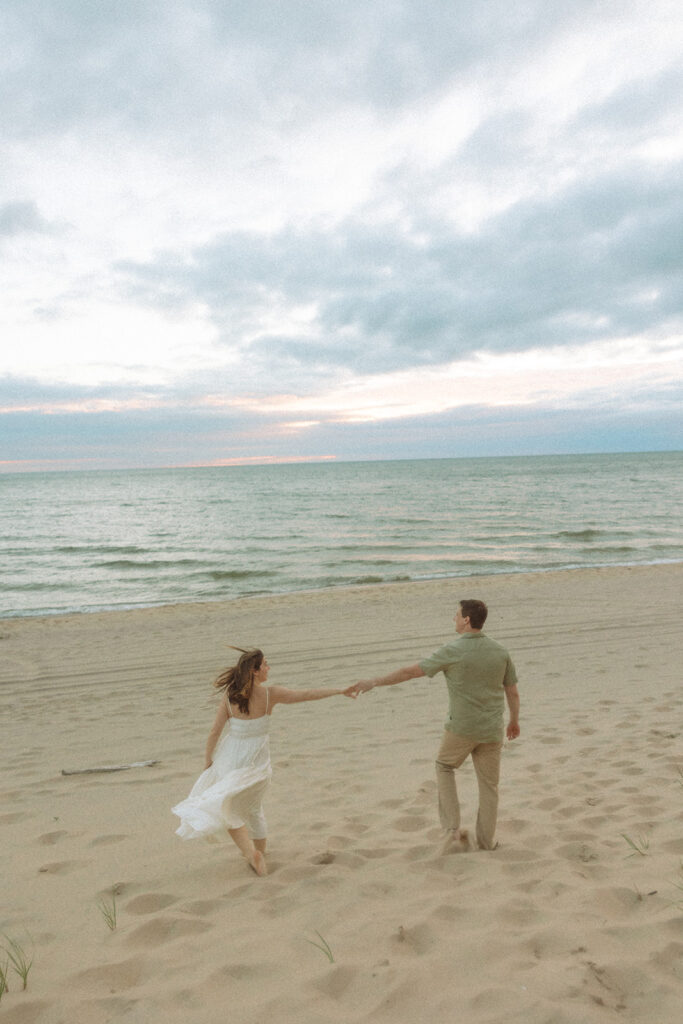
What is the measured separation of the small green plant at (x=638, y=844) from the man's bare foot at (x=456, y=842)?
41.0 inches

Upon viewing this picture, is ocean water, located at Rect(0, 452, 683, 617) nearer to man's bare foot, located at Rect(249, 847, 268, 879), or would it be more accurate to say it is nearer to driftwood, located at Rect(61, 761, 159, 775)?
driftwood, located at Rect(61, 761, 159, 775)


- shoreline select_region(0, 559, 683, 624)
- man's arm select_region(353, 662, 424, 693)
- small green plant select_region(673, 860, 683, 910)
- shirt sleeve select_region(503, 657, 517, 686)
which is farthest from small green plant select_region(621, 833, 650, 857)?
shoreline select_region(0, 559, 683, 624)

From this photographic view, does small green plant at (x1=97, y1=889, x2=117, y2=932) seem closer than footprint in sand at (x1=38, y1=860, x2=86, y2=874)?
Yes

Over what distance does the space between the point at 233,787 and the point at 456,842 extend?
1.60m

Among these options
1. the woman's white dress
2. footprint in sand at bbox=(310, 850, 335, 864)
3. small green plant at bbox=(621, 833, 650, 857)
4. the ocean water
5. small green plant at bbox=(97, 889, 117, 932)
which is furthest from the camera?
the ocean water

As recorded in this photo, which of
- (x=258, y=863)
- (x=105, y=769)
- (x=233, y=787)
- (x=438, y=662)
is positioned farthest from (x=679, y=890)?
(x=105, y=769)

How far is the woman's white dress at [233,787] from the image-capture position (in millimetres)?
3916

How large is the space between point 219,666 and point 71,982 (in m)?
8.41

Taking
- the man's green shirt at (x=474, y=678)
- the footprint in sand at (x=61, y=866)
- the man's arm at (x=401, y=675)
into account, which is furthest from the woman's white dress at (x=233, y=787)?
the man's green shirt at (x=474, y=678)

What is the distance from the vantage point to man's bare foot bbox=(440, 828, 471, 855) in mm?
4297

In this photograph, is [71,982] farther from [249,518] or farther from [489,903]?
[249,518]

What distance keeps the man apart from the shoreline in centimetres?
1501

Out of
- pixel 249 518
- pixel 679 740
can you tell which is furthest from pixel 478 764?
pixel 249 518

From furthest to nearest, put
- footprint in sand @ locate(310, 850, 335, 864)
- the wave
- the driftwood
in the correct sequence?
the wave
the driftwood
footprint in sand @ locate(310, 850, 335, 864)
